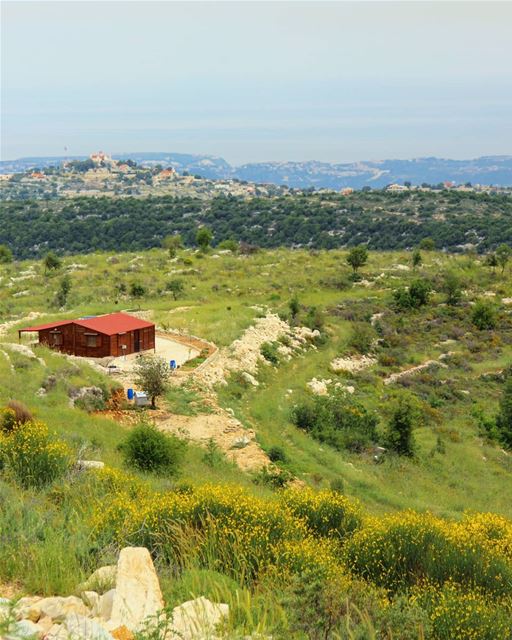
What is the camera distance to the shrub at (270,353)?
31.9 meters

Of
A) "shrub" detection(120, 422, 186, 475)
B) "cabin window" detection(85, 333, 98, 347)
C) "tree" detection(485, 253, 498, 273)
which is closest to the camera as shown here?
"shrub" detection(120, 422, 186, 475)

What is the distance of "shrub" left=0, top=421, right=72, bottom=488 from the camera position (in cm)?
1145

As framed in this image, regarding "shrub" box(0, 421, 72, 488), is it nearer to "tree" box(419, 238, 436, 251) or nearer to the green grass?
the green grass

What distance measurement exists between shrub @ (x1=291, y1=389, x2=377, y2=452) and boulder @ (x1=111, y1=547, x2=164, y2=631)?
17092mm

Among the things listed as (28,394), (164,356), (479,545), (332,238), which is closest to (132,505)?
(479,545)

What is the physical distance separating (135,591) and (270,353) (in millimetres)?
25563

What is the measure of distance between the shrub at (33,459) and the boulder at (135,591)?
15.0ft

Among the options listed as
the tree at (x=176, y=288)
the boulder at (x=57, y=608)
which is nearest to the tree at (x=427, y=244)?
the tree at (x=176, y=288)

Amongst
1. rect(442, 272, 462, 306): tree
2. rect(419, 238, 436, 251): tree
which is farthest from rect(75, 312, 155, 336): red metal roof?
rect(419, 238, 436, 251): tree

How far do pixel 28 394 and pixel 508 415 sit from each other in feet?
60.7

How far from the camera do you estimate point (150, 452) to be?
16281 millimetres

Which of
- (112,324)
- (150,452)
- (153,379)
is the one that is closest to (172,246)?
(112,324)

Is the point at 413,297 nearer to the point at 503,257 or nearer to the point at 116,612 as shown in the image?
the point at 503,257

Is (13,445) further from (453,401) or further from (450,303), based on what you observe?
(450,303)
